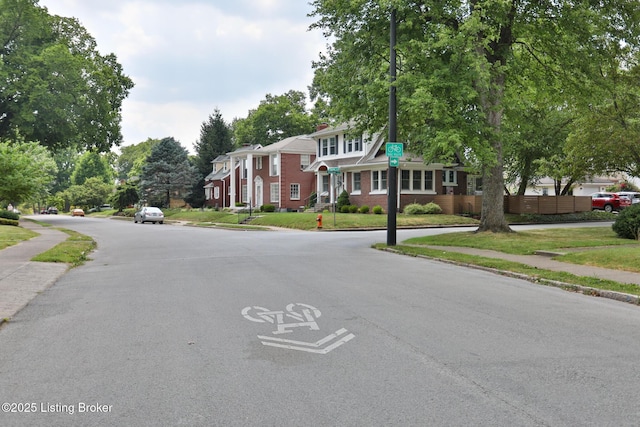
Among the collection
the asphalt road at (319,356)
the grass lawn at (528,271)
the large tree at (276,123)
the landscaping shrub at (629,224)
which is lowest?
the grass lawn at (528,271)

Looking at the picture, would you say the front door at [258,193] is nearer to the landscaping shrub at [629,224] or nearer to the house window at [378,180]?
the house window at [378,180]

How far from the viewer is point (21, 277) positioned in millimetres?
10977

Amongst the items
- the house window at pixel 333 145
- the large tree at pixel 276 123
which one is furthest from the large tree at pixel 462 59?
the large tree at pixel 276 123

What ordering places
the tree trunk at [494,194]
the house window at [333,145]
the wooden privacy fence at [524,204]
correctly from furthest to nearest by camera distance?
the house window at [333,145] → the wooden privacy fence at [524,204] → the tree trunk at [494,194]

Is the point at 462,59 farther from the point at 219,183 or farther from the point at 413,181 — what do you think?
the point at 219,183

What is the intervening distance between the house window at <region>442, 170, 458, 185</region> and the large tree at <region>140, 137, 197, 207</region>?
33894mm

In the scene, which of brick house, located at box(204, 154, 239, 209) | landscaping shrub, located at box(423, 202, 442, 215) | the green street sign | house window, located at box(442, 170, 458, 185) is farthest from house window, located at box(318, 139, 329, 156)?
the green street sign

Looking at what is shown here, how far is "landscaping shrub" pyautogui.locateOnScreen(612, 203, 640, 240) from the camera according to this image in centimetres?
1888

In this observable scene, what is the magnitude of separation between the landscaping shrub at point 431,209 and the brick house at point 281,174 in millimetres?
15751

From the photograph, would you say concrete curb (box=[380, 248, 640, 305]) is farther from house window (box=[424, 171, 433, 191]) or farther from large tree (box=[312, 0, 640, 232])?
house window (box=[424, 171, 433, 191])

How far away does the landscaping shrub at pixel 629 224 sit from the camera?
18.9 meters

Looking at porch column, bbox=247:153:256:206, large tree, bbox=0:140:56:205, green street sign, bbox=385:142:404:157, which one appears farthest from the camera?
porch column, bbox=247:153:256:206

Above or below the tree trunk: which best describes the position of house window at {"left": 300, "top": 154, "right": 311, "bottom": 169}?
above

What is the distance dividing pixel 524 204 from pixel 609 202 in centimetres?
1217
